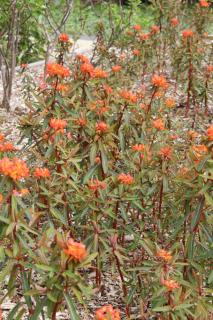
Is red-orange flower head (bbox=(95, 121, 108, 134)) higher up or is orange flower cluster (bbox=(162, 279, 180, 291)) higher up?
red-orange flower head (bbox=(95, 121, 108, 134))

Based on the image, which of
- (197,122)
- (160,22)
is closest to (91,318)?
(197,122)

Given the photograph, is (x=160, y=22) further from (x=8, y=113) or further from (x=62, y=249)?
(x=62, y=249)

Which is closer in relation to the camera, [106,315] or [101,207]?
[106,315]

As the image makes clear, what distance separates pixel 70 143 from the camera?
3.15m

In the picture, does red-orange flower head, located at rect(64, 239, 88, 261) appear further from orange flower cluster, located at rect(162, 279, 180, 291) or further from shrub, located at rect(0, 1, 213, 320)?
orange flower cluster, located at rect(162, 279, 180, 291)

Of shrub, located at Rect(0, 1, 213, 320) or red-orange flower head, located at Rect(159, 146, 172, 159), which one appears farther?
red-orange flower head, located at Rect(159, 146, 172, 159)

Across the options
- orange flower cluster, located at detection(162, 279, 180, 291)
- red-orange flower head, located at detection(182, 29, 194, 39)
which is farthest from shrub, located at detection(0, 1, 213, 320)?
red-orange flower head, located at detection(182, 29, 194, 39)

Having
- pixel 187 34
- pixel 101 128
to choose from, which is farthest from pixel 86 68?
pixel 187 34

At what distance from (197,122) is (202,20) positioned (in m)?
1.84

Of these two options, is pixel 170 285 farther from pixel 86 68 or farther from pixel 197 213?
pixel 86 68

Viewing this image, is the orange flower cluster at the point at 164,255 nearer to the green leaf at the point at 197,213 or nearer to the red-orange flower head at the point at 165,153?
the green leaf at the point at 197,213

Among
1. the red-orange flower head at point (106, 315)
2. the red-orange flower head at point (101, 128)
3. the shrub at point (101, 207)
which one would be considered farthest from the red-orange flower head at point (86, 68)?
the red-orange flower head at point (106, 315)

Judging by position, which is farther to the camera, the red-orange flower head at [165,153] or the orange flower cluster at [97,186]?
the red-orange flower head at [165,153]

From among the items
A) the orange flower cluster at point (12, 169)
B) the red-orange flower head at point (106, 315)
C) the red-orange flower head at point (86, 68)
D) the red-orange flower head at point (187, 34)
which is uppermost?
the red-orange flower head at point (86, 68)
